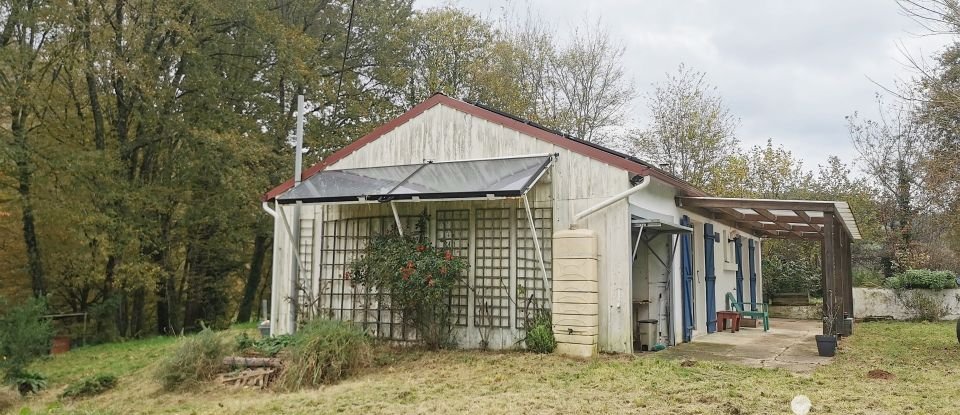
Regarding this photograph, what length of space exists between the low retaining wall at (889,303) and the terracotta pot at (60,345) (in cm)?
1736

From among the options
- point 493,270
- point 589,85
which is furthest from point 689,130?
point 493,270

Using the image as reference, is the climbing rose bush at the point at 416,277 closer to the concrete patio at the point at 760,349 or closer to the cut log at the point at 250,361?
the cut log at the point at 250,361

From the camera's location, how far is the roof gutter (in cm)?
822

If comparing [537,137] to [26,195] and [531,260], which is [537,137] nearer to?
[531,260]

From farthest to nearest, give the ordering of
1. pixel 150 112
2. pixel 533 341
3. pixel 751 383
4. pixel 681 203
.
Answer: pixel 150 112 → pixel 681 203 → pixel 533 341 → pixel 751 383

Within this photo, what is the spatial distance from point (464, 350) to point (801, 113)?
1456 cm

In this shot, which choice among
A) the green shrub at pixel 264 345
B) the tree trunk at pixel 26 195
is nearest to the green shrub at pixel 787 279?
the green shrub at pixel 264 345

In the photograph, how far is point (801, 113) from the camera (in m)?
19.1

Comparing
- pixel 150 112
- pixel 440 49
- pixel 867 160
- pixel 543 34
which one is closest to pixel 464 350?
pixel 150 112

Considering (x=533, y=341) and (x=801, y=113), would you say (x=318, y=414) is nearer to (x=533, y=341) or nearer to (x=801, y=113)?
(x=533, y=341)

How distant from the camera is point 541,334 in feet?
27.5

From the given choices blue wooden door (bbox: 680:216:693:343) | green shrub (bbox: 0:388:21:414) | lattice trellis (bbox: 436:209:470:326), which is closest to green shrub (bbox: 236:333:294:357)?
lattice trellis (bbox: 436:209:470:326)

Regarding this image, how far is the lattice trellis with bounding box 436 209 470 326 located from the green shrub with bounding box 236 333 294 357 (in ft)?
7.24

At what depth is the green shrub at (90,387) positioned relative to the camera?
8.73 m
